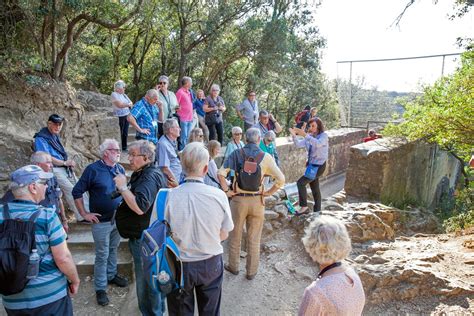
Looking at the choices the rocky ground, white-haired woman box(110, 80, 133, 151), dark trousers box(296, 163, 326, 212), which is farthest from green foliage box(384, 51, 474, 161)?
white-haired woman box(110, 80, 133, 151)

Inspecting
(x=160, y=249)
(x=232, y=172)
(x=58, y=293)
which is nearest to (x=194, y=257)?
(x=160, y=249)

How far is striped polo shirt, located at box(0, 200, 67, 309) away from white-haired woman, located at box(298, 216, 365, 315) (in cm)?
160

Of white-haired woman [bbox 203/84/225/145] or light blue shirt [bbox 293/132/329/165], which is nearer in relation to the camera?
light blue shirt [bbox 293/132/329/165]

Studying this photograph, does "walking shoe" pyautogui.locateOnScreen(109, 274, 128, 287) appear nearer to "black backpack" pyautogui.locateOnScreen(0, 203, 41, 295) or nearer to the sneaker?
the sneaker

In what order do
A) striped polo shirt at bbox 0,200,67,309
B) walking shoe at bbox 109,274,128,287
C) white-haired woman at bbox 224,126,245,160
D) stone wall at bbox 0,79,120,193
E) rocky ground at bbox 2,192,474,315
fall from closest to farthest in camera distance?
striped polo shirt at bbox 0,200,67,309 → rocky ground at bbox 2,192,474,315 → walking shoe at bbox 109,274,128,287 → stone wall at bbox 0,79,120,193 → white-haired woman at bbox 224,126,245,160

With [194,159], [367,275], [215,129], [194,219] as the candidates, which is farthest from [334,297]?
[215,129]

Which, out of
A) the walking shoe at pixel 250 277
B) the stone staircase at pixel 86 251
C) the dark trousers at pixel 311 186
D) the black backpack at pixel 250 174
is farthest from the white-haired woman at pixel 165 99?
the walking shoe at pixel 250 277

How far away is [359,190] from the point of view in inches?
329

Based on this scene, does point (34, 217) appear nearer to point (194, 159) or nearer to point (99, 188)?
point (194, 159)

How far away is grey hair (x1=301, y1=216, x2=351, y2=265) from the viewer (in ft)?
6.59

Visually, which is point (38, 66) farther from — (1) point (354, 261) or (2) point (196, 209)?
(1) point (354, 261)

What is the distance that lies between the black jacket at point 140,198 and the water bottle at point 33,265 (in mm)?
920

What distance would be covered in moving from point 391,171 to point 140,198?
7.04 m

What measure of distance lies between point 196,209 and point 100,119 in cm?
567
